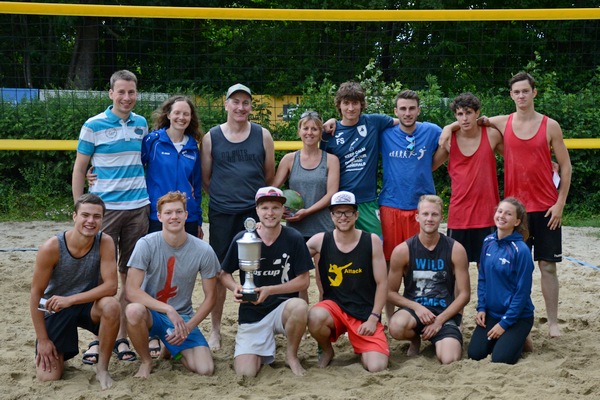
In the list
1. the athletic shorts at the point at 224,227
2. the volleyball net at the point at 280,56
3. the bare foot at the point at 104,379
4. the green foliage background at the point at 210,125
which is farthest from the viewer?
the volleyball net at the point at 280,56

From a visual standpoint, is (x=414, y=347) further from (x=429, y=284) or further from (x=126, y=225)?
(x=126, y=225)

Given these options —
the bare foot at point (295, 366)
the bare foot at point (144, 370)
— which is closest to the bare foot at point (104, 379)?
the bare foot at point (144, 370)

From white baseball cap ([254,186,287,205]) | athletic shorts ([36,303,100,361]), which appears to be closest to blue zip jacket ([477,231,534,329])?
white baseball cap ([254,186,287,205])

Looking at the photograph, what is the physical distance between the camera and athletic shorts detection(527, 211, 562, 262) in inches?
201

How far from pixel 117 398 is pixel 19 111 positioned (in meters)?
6.94

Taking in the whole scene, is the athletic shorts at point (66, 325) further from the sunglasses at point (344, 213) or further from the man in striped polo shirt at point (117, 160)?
the sunglasses at point (344, 213)

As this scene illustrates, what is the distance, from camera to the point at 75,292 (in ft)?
14.7

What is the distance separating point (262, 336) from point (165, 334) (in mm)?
560

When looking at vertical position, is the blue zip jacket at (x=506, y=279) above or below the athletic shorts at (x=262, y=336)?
above

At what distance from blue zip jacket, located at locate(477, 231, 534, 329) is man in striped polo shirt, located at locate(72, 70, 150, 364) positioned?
7.05 ft

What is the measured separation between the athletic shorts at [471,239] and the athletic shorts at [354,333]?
0.88m

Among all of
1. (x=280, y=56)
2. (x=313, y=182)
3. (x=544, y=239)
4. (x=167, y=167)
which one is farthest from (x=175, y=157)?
(x=280, y=56)

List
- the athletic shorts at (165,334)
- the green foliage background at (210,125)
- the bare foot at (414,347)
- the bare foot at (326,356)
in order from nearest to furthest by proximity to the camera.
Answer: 1. the athletic shorts at (165,334)
2. the bare foot at (326,356)
3. the bare foot at (414,347)
4. the green foliage background at (210,125)

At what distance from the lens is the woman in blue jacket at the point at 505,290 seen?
181 inches
